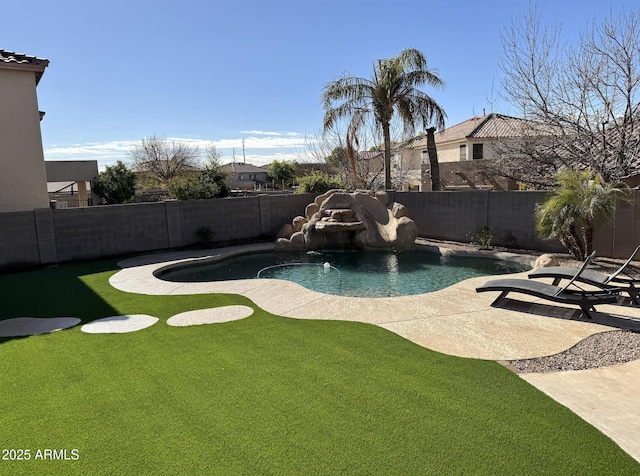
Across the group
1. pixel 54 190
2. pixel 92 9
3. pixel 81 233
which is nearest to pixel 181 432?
pixel 81 233

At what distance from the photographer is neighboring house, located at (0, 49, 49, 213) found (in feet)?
42.2

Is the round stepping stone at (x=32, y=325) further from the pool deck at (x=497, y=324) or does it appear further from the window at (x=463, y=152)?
the window at (x=463, y=152)

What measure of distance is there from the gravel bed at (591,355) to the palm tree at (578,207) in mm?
4511

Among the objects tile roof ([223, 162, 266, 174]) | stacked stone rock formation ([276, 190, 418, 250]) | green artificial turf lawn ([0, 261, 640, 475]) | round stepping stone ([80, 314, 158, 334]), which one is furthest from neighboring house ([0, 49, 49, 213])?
tile roof ([223, 162, 266, 174])

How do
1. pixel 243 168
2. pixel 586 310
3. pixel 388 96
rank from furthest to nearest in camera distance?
1. pixel 243 168
2. pixel 388 96
3. pixel 586 310

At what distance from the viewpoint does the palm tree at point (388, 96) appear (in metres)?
17.3

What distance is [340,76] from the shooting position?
18.0 metres

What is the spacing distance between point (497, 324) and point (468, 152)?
29086 mm

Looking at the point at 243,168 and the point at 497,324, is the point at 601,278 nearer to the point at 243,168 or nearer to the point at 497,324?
the point at 497,324

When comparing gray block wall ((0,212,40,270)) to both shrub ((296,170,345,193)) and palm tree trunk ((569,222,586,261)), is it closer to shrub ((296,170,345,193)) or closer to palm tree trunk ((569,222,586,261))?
shrub ((296,170,345,193))

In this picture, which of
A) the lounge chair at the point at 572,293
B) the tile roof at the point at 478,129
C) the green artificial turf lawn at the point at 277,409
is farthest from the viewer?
the tile roof at the point at 478,129

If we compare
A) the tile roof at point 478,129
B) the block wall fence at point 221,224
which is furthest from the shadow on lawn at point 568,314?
the tile roof at point 478,129

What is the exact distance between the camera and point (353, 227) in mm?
14289

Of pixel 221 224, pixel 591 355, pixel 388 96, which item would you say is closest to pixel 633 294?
pixel 591 355
